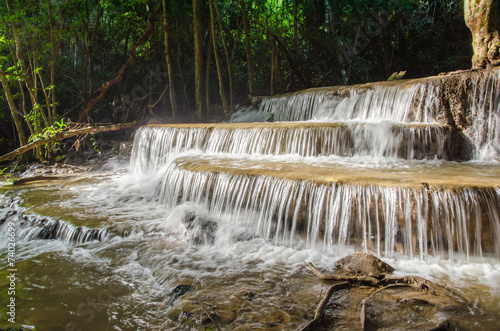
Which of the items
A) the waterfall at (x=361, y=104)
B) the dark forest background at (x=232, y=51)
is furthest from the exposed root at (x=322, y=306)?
the dark forest background at (x=232, y=51)

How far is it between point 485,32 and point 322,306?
8095 millimetres

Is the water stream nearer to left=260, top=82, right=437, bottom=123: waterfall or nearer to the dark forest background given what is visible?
left=260, top=82, right=437, bottom=123: waterfall

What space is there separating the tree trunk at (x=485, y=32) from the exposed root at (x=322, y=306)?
283 inches

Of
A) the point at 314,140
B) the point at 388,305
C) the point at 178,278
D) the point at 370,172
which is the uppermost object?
the point at 314,140

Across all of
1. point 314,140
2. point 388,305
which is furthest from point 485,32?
point 388,305

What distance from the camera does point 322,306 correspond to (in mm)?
2799

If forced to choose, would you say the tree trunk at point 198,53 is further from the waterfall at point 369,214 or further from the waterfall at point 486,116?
the waterfall at point 486,116

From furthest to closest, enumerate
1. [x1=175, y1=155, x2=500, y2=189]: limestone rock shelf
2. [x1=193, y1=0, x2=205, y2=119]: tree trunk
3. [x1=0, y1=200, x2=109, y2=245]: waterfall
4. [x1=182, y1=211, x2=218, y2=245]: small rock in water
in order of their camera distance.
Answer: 1. [x1=193, y1=0, x2=205, y2=119]: tree trunk
2. [x1=0, y1=200, x2=109, y2=245]: waterfall
3. [x1=182, y1=211, x2=218, y2=245]: small rock in water
4. [x1=175, y1=155, x2=500, y2=189]: limestone rock shelf

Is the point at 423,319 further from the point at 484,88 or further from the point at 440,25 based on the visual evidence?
the point at 440,25

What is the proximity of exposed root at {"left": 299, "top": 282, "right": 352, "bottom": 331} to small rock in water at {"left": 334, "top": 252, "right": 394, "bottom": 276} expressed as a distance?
28cm

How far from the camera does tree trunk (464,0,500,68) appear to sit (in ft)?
24.8

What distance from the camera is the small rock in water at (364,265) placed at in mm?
3357

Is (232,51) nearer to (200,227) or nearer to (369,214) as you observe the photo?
(200,227)

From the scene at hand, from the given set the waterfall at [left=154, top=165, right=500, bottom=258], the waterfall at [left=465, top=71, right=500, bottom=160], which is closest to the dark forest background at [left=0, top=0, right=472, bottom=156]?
the waterfall at [left=465, top=71, right=500, bottom=160]
